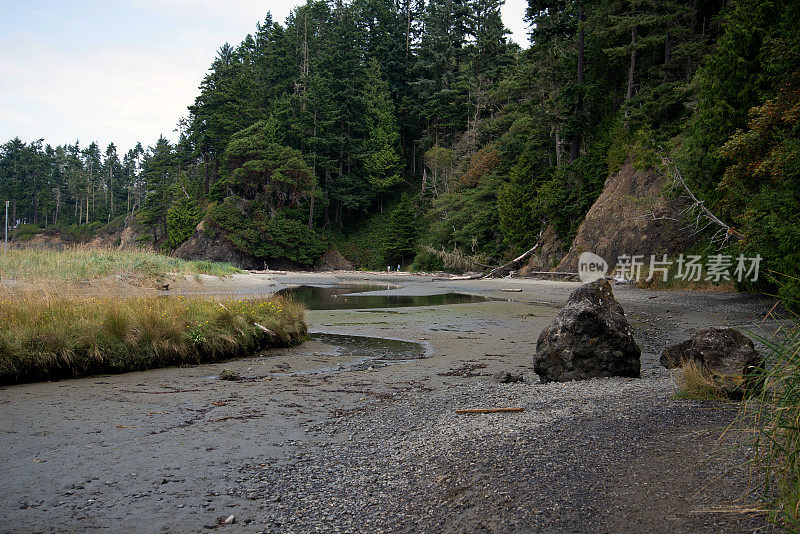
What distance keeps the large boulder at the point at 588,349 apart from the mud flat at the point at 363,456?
16.7 inches

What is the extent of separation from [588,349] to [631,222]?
20.0m

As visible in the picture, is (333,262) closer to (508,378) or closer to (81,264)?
(81,264)

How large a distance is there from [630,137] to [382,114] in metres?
37.1

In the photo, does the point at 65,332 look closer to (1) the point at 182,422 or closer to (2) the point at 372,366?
(1) the point at 182,422

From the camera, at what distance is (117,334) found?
8.68 metres

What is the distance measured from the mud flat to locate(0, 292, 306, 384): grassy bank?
612 millimetres

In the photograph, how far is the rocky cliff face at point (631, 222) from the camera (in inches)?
877

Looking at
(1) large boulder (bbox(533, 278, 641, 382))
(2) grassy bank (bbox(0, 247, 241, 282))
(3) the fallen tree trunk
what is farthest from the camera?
(2) grassy bank (bbox(0, 247, 241, 282))

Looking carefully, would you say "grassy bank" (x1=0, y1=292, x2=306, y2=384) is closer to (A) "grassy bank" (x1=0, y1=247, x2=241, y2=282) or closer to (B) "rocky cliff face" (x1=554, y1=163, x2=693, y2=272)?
(A) "grassy bank" (x1=0, y1=247, x2=241, y2=282)

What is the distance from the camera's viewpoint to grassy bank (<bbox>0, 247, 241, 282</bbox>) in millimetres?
16844

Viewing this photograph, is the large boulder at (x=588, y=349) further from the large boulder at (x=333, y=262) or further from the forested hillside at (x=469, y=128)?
the large boulder at (x=333, y=262)

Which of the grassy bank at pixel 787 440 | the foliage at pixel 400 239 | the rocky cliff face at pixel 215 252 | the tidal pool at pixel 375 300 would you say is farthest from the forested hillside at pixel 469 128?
the grassy bank at pixel 787 440

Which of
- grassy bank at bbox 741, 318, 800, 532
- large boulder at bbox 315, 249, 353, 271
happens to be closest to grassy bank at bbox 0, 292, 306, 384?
grassy bank at bbox 741, 318, 800, 532

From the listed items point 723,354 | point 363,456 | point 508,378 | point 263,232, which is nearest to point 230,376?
point 363,456
